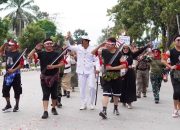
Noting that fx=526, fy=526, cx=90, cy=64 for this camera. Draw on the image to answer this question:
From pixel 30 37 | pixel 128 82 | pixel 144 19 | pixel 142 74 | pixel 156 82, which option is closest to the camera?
pixel 128 82

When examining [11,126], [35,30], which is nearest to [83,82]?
[11,126]

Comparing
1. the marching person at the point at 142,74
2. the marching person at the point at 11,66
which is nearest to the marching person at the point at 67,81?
the marching person at the point at 142,74

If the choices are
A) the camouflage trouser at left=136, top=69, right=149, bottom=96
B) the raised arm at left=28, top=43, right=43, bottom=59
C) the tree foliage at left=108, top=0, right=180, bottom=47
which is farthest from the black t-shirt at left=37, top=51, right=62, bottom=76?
the tree foliage at left=108, top=0, right=180, bottom=47

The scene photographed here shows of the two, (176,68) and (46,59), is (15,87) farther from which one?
(176,68)

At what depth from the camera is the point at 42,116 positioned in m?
11.4

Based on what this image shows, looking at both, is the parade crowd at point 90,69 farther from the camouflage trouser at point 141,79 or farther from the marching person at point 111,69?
the camouflage trouser at point 141,79

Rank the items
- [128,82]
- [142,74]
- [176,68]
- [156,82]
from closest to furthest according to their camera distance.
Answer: [176,68] → [128,82] → [156,82] → [142,74]

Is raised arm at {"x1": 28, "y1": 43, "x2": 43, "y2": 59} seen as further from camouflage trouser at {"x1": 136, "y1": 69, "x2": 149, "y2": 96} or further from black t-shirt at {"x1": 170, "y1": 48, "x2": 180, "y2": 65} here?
camouflage trouser at {"x1": 136, "y1": 69, "x2": 149, "y2": 96}

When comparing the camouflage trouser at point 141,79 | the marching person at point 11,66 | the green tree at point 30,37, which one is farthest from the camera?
the green tree at point 30,37

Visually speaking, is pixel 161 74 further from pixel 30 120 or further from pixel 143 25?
pixel 143 25

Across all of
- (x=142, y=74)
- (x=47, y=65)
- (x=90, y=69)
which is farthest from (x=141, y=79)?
(x=47, y=65)

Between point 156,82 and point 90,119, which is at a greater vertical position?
point 156,82

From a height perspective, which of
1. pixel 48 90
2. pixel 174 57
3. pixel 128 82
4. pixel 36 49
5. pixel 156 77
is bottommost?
pixel 48 90

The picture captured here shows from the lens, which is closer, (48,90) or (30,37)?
(48,90)
